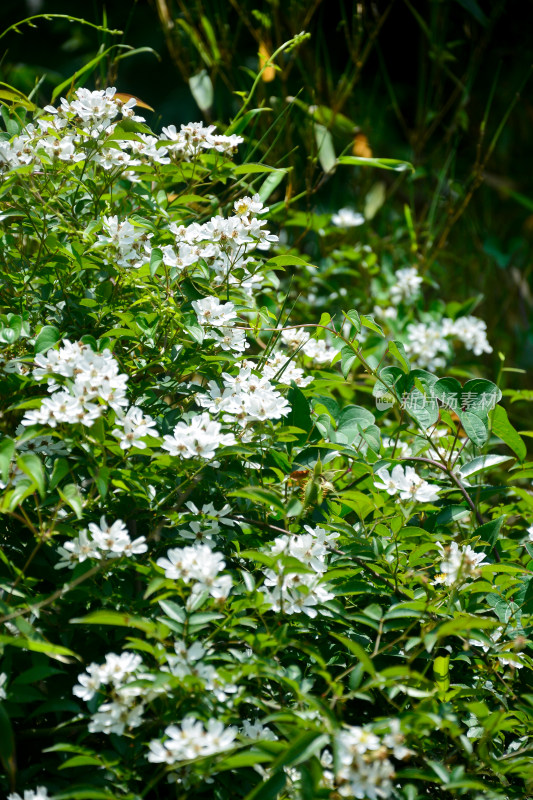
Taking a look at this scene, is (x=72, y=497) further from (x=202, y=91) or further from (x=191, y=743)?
(x=202, y=91)

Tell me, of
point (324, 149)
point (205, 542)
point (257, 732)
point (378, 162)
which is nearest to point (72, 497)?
point (205, 542)

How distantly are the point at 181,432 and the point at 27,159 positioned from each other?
0.40 m

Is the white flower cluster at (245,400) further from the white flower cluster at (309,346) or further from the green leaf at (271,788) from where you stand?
the green leaf at (271,788)

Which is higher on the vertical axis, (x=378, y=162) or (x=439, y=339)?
(x=378, y=162)

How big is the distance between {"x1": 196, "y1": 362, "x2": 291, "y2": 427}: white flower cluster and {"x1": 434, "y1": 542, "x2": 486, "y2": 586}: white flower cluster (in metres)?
0.23

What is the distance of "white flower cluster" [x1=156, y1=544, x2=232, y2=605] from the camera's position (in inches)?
25.3

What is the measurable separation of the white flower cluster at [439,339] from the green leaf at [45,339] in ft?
2.77

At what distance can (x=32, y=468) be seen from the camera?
2.12 ft

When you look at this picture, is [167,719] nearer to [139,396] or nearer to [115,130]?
[139,396]

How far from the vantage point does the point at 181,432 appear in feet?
2.39

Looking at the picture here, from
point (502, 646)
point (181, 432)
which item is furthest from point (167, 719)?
point (502, 646)

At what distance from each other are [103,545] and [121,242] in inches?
14.4

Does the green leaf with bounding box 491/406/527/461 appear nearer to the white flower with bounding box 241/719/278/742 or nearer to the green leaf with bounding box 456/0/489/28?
the white flower with bounding box 241/719/278/742

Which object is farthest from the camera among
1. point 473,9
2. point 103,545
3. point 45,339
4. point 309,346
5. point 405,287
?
point 473,9
